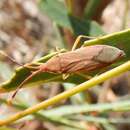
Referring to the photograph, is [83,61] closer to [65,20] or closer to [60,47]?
[65,20]

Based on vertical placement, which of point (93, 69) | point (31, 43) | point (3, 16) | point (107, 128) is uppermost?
point (3, 16)

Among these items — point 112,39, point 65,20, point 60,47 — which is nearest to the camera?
point 112,39

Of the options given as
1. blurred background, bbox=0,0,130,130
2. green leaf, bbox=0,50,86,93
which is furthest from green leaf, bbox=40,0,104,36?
green leaf, bbox=0,50,86,93

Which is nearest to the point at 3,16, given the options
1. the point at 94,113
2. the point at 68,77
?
the point at 94,113

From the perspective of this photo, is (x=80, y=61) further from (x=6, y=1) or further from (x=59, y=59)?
(x=6, y=1)

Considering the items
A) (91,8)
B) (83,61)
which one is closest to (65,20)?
(91,8)

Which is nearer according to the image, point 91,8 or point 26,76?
point 26,76

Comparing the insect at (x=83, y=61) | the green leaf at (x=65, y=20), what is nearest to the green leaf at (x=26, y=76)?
the insect at (x=83, y=61)
